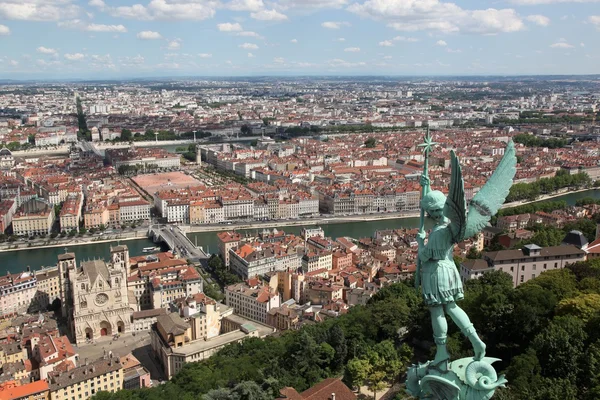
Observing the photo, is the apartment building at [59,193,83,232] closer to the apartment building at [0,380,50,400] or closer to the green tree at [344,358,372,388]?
the apartment building at [0,380,50,400]

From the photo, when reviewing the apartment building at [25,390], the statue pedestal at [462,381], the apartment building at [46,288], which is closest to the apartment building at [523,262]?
the apartment building at [25,390]

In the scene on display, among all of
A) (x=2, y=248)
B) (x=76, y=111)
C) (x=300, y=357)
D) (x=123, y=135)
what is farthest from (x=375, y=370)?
(x=76, y=111)

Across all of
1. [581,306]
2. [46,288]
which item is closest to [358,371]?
[581,306]

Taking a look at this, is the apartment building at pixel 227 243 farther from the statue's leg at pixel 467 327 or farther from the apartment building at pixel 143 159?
the apartment building at pixel 143 159

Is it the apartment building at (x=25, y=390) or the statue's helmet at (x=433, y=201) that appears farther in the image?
the apartment building at (x=25, y=390)

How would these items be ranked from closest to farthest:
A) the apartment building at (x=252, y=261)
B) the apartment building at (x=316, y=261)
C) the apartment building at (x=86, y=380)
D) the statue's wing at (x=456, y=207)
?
the statue's wing at (x=456, y=207)
the apartment building at (x=86, y=380)
the apartment building at (x=252, y=261)
the apartment building at (x=316, y=261)

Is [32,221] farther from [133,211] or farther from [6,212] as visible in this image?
[133,211]
